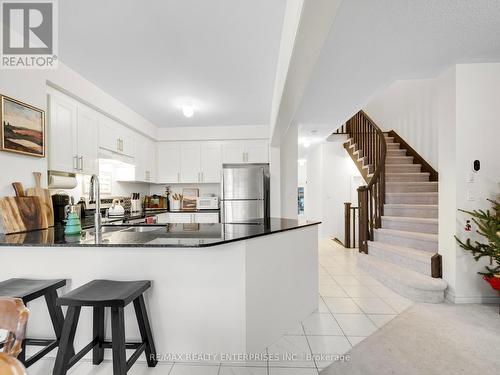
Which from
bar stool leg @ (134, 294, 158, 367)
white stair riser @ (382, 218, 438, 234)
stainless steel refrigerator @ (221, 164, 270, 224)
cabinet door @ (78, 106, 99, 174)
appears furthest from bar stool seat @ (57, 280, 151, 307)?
white stair riser @ (382, 218, 438, 234)

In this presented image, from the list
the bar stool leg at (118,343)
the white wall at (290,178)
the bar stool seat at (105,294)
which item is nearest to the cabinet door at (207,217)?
the white wall at (290,178)

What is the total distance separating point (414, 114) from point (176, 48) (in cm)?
521

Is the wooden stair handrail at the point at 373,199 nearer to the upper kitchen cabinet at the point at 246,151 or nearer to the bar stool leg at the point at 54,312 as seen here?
the upper kitchen cabinet at the point at 246,151

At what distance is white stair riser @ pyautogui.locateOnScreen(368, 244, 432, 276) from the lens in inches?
122

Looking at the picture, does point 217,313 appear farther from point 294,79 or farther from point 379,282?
point 379,282

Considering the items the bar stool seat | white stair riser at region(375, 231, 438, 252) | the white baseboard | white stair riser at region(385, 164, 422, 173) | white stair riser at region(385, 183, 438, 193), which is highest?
white stair riser at region(385, 164, 422, 173)

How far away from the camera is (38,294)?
159 centimetres

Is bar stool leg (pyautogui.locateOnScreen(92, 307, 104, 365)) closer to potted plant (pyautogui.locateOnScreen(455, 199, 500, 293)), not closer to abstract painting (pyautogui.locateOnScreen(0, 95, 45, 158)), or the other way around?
abstract painting (pyautogui.locateOnScreen(0, 95, 45, 158))

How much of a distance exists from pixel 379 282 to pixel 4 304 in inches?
144

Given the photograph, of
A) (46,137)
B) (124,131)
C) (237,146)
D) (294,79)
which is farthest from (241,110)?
(46,137)

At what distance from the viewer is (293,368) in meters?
1.76

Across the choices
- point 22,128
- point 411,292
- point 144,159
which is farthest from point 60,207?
point 411,292

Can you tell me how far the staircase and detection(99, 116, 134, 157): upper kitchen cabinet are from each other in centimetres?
409

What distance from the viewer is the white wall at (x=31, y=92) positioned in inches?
87.1
